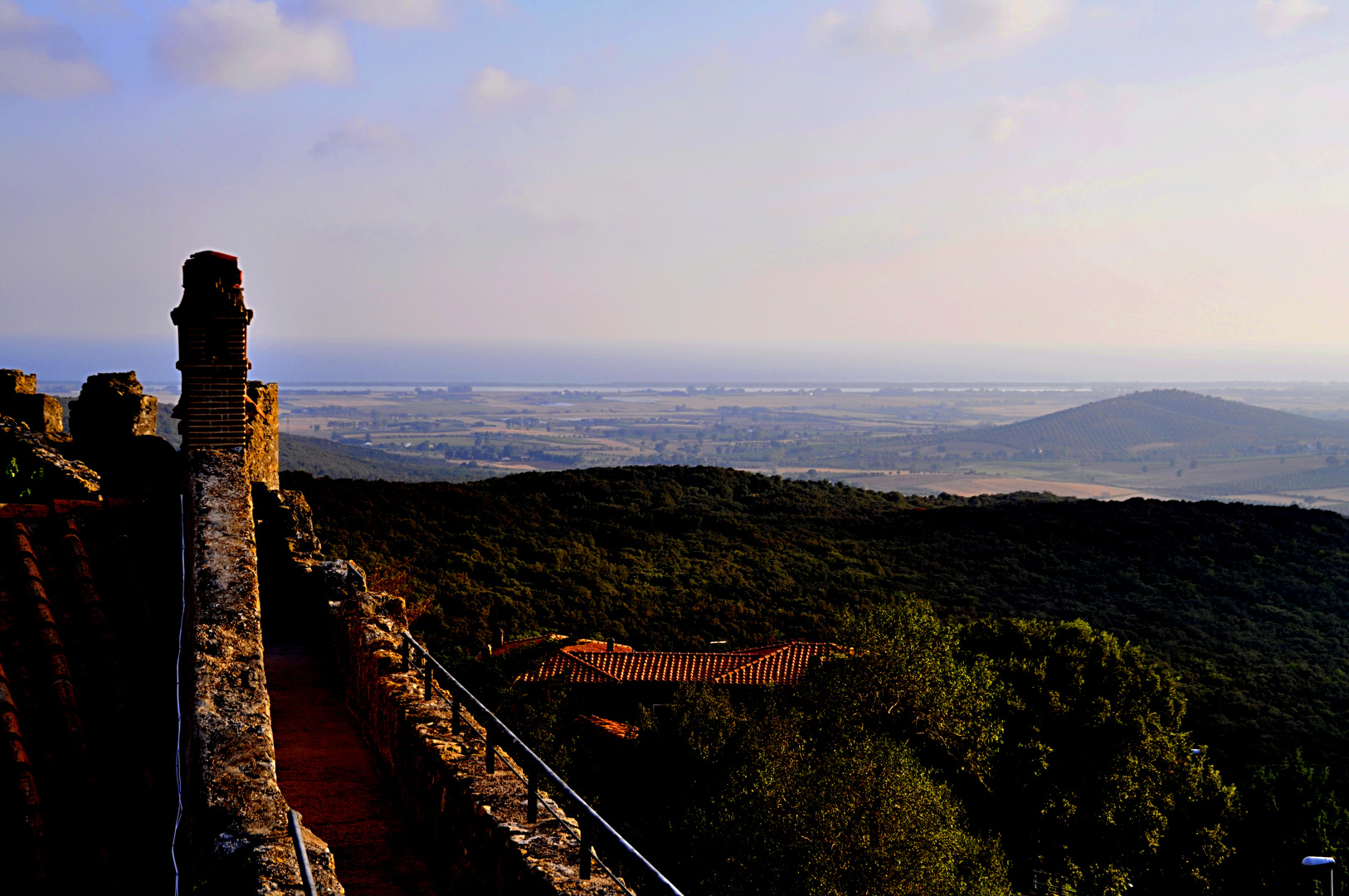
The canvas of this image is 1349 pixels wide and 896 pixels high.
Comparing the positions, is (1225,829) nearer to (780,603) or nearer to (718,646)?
(718,646)

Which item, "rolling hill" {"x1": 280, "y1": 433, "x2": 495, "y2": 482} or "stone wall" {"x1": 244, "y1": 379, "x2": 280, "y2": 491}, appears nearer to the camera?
"stone wall" {"x1": 244, "y1": 379, "x2": 280, "y2": 491}

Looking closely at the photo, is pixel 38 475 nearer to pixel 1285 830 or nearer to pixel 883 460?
pixel 1285 830

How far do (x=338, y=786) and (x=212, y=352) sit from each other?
3.46m

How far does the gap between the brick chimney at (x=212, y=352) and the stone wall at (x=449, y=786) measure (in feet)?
5.65

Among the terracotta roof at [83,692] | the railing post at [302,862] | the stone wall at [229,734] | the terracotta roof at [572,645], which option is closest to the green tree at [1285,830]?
the terracotta roof at [572,645]

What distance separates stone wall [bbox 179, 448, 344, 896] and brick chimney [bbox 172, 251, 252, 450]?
3.17 feet

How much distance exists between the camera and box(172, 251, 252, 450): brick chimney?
6852mm

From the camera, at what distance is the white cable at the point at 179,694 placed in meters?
4.17

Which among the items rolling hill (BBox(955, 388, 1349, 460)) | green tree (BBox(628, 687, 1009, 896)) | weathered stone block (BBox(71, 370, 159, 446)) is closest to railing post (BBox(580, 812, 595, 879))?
weathered stone block (BBox(71, 370, 159, 446))

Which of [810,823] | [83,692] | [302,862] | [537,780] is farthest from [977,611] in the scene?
[302,862]

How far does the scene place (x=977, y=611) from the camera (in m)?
34.5

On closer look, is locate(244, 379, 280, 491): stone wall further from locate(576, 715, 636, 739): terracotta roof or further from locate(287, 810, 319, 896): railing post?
locate(576, 715, 636, 739): terracotta roof

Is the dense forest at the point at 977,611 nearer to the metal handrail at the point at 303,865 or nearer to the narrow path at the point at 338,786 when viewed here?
the narrow path at the point at 338,786

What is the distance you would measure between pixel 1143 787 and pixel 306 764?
19.7m
